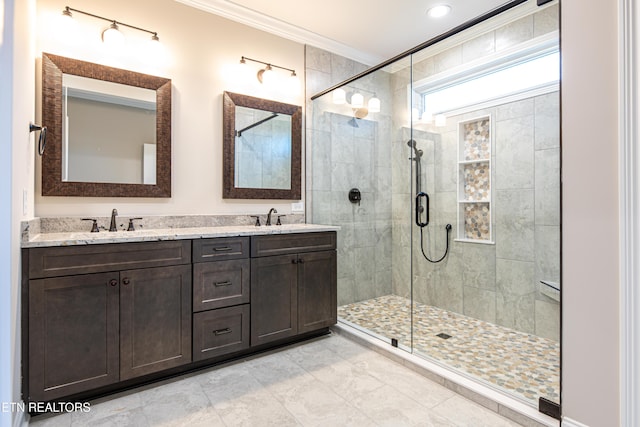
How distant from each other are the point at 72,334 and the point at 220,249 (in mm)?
908

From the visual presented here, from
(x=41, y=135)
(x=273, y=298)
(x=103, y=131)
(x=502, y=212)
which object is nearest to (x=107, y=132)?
(x=103, y=131)

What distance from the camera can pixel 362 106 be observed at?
135 inches

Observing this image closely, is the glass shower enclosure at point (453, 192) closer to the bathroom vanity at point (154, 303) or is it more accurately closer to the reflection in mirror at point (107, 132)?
the bathroom vanity at point (154, 303)

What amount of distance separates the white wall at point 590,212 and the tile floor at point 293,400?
469mm

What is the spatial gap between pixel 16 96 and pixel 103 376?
4.92ft

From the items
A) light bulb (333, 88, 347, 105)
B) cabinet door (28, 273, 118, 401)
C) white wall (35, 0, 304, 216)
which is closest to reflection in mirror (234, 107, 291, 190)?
white wall (35, 0, 304, 216)

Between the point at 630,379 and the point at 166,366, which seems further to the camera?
the point at 166,366

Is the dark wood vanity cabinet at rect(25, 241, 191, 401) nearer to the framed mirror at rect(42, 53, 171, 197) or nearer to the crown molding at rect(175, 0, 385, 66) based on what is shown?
the framed mirror at rect(42, 53, 171, 197)

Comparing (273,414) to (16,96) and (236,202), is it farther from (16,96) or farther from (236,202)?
(16,96)

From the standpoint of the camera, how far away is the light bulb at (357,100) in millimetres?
3377

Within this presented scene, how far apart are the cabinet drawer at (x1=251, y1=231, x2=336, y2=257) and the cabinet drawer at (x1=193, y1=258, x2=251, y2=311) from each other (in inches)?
5.6

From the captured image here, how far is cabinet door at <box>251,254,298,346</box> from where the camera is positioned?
Result: 7.91ft

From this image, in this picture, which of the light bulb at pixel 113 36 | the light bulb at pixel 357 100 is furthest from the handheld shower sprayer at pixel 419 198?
the light bulb at pixel 113 36

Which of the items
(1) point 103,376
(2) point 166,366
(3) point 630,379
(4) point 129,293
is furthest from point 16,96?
(3) point 630,379
